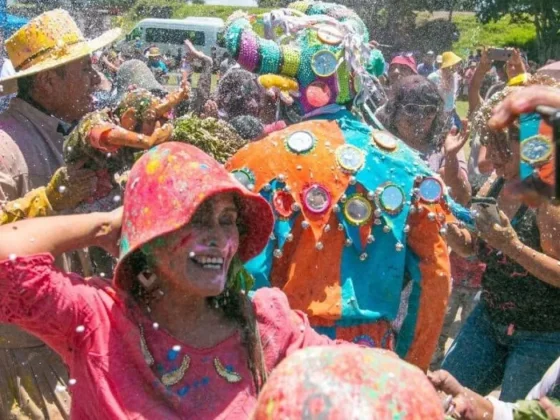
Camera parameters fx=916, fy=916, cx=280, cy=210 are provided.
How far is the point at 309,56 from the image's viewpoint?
10.9 feet

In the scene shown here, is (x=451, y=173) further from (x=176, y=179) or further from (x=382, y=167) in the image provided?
(x=176, y=179)

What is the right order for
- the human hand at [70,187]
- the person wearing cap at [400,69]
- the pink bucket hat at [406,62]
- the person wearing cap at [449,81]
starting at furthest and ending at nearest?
the pink bucket hat at [406,62]
the person wearing cap at [400,69]
the person wearing cap at [449,81]
the human hand at [70,187]

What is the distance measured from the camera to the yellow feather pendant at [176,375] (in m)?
2.24

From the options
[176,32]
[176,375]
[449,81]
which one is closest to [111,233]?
[176,375]

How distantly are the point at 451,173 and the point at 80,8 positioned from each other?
10.9 meters

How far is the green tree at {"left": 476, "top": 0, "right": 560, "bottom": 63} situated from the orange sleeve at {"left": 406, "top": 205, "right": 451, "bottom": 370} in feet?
81.1

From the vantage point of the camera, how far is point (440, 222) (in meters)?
3.21

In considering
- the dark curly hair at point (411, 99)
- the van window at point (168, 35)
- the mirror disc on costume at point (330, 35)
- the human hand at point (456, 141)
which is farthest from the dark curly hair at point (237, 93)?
the van window at point (168, 35)

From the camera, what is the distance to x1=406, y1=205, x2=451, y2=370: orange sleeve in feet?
10.5

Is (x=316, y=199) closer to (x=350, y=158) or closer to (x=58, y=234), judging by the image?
(x=350, y=158)

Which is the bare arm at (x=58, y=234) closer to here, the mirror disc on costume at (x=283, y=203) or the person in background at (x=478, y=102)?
the mirror disc on costume at (x=283, y=203)

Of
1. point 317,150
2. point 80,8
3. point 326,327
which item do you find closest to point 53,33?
point 317,150

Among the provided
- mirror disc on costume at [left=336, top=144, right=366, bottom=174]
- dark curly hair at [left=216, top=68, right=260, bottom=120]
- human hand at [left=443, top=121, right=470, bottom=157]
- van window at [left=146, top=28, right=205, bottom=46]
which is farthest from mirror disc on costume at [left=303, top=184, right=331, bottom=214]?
van window at [left=146, top=28, right=205, bottom=46]

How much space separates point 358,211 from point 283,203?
263 millimetres
